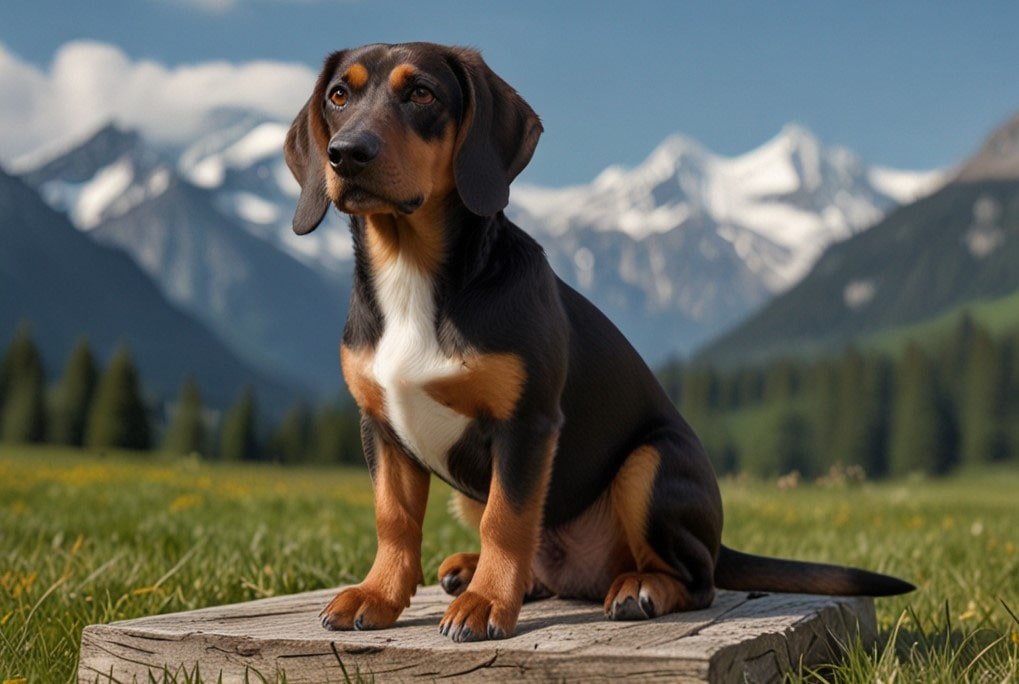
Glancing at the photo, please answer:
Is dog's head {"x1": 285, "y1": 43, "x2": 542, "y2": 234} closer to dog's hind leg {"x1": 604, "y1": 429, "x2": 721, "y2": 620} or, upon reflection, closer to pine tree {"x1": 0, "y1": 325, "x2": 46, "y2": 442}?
dog's hind leg {"x1": 604, "y1": 429, "x2": 721, "y2": 620}

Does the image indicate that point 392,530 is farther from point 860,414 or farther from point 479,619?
point 860,414

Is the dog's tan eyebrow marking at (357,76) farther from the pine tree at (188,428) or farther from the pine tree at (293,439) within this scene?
the pine tree at (293,439)

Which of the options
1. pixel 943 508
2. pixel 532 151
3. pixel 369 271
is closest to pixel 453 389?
pixel 369 271

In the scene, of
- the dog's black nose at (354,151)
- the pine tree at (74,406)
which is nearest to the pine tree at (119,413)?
the pine tree at (74,406)

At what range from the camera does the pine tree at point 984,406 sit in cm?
7706

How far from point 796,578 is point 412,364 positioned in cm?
193

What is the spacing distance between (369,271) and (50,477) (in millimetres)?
11654

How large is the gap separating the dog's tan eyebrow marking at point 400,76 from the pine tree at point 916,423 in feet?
256

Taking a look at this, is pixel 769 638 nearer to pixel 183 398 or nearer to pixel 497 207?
pixel 497 207

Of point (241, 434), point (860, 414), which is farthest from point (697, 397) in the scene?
point (241, 434)

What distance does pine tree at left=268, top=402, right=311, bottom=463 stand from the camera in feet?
232

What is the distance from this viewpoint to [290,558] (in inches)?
230

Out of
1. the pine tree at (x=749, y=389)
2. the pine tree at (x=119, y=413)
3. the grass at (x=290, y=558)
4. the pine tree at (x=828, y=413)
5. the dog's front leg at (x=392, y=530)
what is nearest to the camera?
the dog's front leg at (x=392, y=530)

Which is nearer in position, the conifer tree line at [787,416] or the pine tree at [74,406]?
the conifer tree line at [787,416]
